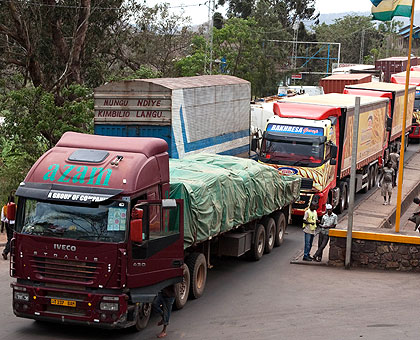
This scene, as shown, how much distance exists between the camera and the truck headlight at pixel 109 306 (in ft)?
34.7

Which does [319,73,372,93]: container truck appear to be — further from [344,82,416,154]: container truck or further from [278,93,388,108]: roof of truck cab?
[278,93,388,108]: roof of truck cab

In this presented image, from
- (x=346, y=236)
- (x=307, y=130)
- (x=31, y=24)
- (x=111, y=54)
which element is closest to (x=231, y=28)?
(x=111, y=54)

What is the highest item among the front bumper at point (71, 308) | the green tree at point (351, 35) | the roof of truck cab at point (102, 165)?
the green tree at point (351, 35)

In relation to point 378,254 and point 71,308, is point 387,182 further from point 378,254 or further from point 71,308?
point 71,308

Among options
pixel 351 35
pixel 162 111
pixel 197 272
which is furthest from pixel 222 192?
pixel 351 35

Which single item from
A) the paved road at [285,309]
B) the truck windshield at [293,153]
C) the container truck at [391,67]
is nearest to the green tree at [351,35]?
the container truck at [391,67]

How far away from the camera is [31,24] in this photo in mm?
30109

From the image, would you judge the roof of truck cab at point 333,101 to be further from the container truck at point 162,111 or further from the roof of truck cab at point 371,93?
the roof of truck cab at point 371,93

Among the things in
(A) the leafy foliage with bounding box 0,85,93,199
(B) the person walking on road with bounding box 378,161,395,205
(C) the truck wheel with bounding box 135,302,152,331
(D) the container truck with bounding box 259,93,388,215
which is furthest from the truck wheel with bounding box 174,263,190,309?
(B) the person walking on road with bounding box 378,161,395,205

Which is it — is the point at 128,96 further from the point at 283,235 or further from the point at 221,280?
the point at 221,280

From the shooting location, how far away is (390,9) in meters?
18.0

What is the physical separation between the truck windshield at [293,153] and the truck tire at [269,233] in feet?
10.7

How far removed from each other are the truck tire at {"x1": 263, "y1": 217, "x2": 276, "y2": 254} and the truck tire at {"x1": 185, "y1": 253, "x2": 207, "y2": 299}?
175 inches

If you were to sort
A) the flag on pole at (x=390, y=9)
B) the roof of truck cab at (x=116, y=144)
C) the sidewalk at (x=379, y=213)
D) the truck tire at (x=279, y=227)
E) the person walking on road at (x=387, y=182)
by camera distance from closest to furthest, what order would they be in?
the roof of truck cab at (x=116, y=144) < the flag on pole at (x=390, y=9) < the sidewalk at (x=379, y=213) < the truck tire at (x=279, y=227) < the person walking on road at (x=387, y=182)
